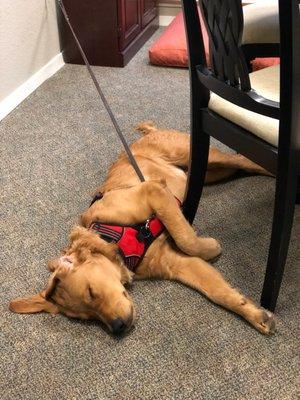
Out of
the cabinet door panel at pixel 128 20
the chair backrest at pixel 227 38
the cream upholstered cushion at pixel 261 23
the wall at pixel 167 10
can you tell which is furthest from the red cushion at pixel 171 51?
the chair backrest at pixel 227 38

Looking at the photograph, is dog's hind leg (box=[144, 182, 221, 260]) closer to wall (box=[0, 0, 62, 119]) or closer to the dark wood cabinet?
wall (box=[0, 0, 62, 119])

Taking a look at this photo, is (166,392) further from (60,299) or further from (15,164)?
(15,164)

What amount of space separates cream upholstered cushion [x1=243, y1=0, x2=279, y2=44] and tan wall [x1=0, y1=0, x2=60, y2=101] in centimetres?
154

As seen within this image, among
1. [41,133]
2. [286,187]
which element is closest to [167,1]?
[41,133]

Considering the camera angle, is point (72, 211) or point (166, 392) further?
point (72, 211)

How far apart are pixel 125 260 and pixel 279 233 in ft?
1.58

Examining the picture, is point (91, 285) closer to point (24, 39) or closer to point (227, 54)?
point (227, 54)

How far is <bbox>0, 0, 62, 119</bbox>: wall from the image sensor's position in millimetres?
2641

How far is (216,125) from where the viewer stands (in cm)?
140

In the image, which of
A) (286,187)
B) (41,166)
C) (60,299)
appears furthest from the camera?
(41,166)

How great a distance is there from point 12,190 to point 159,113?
3.24ft

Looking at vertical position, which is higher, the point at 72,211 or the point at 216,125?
the point at 216,125

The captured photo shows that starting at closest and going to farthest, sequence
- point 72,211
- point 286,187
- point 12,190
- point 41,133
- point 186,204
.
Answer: point 286,187
point 186,204
point 72,211
point 12,190
point 41,133

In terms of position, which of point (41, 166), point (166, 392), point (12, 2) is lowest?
point (166, 392)
